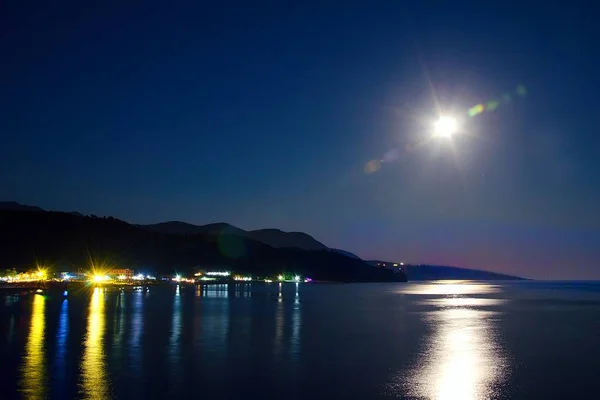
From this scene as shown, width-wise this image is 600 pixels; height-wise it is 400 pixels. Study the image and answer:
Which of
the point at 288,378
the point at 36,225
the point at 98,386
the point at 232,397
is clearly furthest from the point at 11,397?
the point at 36,225

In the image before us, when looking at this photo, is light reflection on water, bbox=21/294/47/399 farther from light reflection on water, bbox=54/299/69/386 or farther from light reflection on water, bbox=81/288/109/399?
light reflection on water, bbox=81/288/109/399

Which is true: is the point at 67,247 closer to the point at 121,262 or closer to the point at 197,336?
the point at 121,262

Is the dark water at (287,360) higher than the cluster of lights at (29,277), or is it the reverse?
the cluster of lights at (29,277)

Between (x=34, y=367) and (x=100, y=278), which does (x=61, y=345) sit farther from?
(x=100, y=278)

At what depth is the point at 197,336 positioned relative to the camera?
36781mm

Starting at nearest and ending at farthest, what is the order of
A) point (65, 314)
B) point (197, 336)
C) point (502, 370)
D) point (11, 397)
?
point (11, 397)
point (502, 370)
point (197, 336)
point (65, 314)

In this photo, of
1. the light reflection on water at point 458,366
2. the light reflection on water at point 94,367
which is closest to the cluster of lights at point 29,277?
the light reflection on water at point 94,367

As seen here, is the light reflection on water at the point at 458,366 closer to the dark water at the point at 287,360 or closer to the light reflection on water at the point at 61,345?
the dark water at the point at 287,360

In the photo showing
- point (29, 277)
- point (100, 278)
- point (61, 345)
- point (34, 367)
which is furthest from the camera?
point (100, 278)

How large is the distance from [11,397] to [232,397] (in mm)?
6893

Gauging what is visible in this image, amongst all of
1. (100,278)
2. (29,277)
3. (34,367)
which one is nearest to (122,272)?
(100,278)

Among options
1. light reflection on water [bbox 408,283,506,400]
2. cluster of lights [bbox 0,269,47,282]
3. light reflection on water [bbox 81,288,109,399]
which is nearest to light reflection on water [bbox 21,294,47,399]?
light reflection on water [bbox 81,288,109,399]

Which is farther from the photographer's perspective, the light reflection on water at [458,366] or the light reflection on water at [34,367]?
the light reflection on water at [458,366]

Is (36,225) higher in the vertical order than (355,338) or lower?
higher
